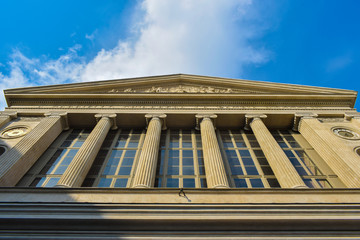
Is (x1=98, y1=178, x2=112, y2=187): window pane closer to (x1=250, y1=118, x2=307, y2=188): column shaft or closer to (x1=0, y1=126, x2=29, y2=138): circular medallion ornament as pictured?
(x1=0, y1=126, x2=29, y2=138): circular medallion ornament

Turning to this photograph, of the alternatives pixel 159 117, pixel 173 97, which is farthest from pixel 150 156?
pixel 173 97

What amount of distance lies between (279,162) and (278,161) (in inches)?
3.5

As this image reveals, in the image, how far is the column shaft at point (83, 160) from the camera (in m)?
10.6

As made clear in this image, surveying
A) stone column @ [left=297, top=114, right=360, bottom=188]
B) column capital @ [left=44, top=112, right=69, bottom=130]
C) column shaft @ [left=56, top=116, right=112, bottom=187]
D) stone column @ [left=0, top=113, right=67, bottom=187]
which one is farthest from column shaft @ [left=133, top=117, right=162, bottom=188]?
stone column @ [left=297, top=114, right=360, bottom=188]

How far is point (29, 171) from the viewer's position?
12.5 meters

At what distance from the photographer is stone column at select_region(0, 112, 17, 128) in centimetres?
1533

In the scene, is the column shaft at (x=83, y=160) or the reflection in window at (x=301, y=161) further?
the reflection in window at (x=301, y=161)

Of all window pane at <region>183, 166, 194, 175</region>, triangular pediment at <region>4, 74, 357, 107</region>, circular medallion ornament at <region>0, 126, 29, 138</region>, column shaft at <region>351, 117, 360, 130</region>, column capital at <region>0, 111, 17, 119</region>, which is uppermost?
triangular pediment at <region>4, 74, 357, 107</region>

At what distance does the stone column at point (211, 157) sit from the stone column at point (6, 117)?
39.7 feet

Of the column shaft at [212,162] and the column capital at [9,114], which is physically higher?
the column capital at [9,114]

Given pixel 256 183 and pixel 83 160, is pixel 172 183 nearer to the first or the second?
pixel 256 183

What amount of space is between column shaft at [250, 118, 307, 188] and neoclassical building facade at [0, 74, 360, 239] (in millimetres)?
63

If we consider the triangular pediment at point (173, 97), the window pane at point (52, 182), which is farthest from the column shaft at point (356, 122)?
the window pane at point (52, 182)

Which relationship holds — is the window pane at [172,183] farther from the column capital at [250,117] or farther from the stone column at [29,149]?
the stone column at [29,149]
